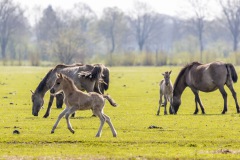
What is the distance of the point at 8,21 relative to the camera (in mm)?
138875

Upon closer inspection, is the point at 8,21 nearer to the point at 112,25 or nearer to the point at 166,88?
the point at 112,25

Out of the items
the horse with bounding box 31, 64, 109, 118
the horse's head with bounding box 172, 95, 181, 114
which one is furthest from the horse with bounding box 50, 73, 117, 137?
the horse's head with bounding box 172, 95, 181, 114

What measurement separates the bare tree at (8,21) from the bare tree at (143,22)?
106ft

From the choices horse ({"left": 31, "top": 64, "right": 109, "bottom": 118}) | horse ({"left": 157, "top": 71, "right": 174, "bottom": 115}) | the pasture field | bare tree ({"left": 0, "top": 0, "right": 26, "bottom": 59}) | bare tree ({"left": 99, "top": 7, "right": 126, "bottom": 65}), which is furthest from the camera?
bare tree ({"left": 99, "top": 7, "right": 126, "bottom": 65})

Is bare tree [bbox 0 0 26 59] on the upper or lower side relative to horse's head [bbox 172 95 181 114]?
upper

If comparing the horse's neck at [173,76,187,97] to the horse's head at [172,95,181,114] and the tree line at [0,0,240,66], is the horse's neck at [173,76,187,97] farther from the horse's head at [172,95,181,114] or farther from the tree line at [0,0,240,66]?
the tree line at [0,0,240,66]

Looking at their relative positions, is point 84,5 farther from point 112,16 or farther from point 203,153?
point 203,153

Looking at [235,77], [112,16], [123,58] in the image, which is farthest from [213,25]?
[235,77]

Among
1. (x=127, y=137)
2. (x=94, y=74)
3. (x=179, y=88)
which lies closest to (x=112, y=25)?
(x=179, y=88)

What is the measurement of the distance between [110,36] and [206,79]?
4848 inches

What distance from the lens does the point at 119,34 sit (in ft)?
495

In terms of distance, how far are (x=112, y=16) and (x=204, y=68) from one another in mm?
126318

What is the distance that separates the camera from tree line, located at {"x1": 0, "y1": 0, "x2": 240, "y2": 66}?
9375 centimetres

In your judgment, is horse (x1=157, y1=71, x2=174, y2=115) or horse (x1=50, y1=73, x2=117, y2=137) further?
horse (x1=157, y1=71, x2=174, y2=115)
